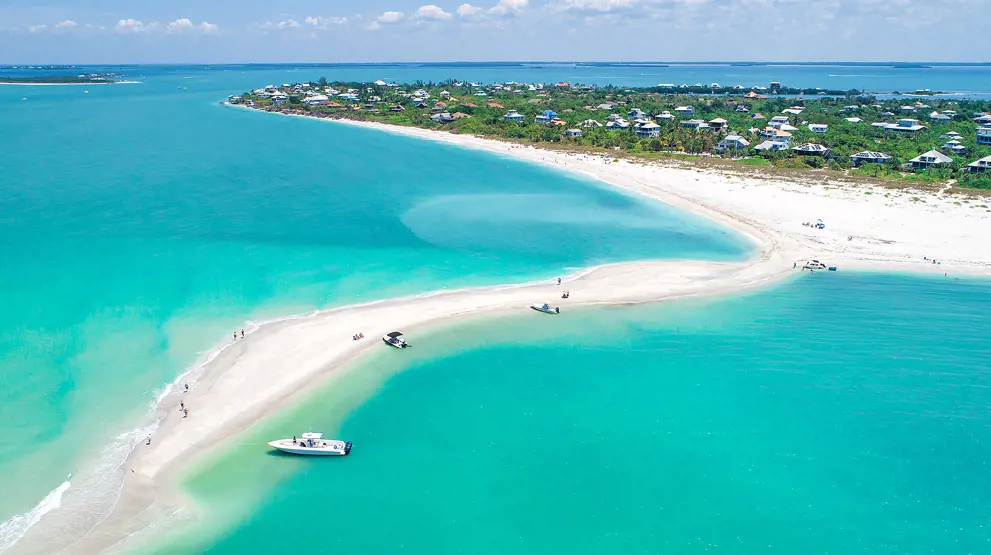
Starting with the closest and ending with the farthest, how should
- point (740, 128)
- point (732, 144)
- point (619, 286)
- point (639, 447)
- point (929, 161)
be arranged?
1. point (639, 447)
2. point (619, 286)
3. point (929, 161)
4. point (732, 144)
5. point (740, 128)

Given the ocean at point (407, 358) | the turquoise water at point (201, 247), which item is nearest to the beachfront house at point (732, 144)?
the turquoise water at point (201, 247)

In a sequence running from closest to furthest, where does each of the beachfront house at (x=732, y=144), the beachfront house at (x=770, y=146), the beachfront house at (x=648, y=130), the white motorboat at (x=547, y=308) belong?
the white motorboat at (x=547, y=308)
the beachfront house at (x=770, y=146)
the beachfront house at (x=732, y=144)
the beachfront house at (x=648, y=130)

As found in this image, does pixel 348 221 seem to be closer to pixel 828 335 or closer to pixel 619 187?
pixel 619 187

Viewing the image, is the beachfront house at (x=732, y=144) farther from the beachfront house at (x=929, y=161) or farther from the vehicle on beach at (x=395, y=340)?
the vehicle on beach at (x=395, y=340)

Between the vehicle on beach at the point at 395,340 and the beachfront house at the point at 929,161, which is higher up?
the beachfront house at the point at 929,161

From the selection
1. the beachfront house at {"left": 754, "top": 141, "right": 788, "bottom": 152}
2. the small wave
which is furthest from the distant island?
the small wave

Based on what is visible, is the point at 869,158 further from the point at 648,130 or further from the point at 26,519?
the point at 26,519

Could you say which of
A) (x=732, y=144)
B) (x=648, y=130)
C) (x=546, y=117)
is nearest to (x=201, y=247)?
(x=732, y=144)
